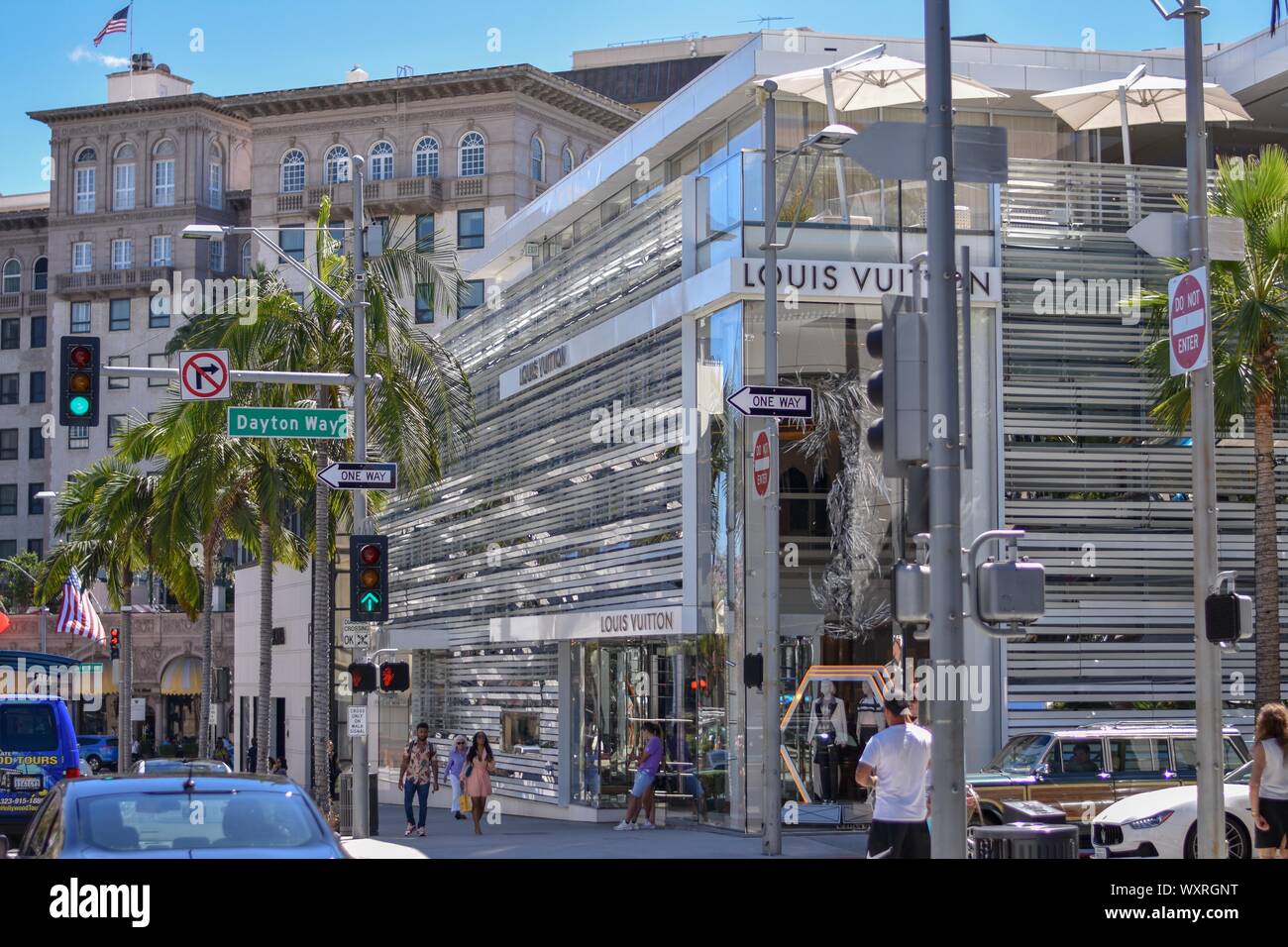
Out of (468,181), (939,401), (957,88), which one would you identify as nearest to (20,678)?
(957,88)

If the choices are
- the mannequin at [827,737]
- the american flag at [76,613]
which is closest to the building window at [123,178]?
the american flag at [76,613]

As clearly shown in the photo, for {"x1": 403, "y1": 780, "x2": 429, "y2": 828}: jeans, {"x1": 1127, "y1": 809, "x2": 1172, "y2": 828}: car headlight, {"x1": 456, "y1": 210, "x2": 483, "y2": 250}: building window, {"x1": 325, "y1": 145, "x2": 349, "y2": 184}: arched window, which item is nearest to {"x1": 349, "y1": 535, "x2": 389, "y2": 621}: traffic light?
{"x1": 403, "y1": 780, "x2": 429, "y2": 828}: jeans

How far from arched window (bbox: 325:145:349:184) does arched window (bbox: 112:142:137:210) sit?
1667 centimetres

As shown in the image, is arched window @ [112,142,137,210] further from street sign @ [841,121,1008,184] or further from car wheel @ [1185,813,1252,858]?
street sign @ [841,121,1008,184]

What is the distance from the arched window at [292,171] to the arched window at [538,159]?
36.3ft

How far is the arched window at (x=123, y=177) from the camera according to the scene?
9019cm

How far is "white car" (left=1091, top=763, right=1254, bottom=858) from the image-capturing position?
18.2m

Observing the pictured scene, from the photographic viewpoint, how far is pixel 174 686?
81.6 meters

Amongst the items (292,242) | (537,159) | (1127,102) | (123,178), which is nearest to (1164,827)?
(1127,102)

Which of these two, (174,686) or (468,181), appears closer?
(468,181)

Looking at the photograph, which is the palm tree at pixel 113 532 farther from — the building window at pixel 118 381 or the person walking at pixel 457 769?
the building window at pixel 118 381

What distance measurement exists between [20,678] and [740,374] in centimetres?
1507

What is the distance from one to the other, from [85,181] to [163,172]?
199 inches
